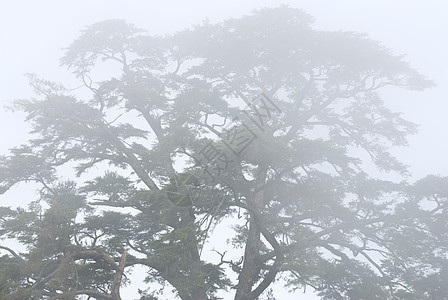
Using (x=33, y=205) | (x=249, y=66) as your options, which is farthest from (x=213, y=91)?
(x=33, y=205)

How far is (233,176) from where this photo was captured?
11461 mm

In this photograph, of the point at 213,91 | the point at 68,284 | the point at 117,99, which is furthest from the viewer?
the point at 117,99

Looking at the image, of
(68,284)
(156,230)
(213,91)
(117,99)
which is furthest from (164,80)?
(68,284)

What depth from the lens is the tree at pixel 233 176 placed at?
434 inches

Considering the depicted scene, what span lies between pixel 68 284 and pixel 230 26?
10.6 m

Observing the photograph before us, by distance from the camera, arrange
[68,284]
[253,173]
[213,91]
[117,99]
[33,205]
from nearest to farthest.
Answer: [68,284] < [253,173] < [33,205] < [213,91] < [117,99]

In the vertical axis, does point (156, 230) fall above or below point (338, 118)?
below

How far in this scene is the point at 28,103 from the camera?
15.2m

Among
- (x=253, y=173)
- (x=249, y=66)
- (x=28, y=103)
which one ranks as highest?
(x=249, y=66)

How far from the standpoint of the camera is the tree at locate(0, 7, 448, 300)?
36.1 feet

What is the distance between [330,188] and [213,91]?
4616 millimetres

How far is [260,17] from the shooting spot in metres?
17.3

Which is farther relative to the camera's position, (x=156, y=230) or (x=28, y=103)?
(x=28, y=103)

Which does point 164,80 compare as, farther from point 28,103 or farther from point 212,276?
point 212,276
